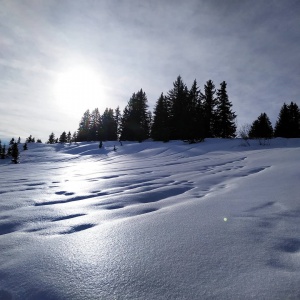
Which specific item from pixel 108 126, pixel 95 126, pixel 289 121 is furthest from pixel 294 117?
pixel 95 126

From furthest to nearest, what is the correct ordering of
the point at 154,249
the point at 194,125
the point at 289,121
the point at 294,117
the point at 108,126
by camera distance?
1. the point at 108,126
2. the point at 294,117
3. the point at 289,121
4. the point at 194,125
5. the point at 154,249

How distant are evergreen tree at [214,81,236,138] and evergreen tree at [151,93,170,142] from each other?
7846 millimetres

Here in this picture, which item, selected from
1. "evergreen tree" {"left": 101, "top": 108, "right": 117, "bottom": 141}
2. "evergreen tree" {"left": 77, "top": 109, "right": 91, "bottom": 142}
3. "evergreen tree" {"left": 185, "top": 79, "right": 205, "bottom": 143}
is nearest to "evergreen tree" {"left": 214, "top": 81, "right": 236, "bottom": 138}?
"evergreen tree" {"left": 185, "top": 79, "right": 205, "bottom": 143}

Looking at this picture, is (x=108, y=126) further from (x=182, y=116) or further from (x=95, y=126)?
(x=182, y=116)

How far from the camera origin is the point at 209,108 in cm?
3225

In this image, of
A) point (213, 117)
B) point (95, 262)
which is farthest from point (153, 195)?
point (213, 117)

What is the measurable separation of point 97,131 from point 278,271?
54483mm

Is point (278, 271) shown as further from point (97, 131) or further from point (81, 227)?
point (97, 131)

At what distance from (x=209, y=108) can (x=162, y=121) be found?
776cm

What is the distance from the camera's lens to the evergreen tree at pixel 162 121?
1104 inches

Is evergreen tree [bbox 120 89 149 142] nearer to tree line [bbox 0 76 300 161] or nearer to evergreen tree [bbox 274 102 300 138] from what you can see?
tree line [bbox 0 76 300 161]

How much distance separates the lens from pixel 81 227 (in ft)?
6.99

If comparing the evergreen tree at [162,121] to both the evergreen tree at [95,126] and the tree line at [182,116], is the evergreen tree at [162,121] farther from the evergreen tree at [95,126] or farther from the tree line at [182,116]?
the evergreen tree at [95,126]

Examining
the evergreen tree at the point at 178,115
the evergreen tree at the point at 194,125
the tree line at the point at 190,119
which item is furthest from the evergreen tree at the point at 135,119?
the evergreen tree at the point at 194,125
